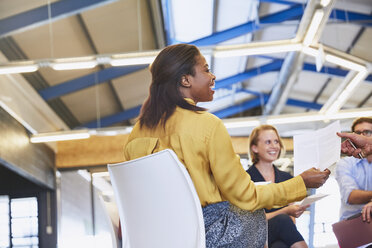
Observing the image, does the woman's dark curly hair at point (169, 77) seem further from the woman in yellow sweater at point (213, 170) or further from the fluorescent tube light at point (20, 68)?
the fluorescent tube light at point (20, 68)

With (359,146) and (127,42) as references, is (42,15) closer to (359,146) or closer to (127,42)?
(127,42)

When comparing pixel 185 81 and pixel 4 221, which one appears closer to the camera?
pixel 185 81

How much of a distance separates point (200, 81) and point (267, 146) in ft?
5.37

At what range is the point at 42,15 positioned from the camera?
6.50m

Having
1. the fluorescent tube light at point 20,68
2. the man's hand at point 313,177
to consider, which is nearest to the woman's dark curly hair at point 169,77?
the man's hand at point 313,177

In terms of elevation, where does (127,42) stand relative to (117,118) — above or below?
above

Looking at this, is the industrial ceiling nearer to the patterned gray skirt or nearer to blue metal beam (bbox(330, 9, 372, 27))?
blue metal beam (bbox(330, 9, 372, 27))

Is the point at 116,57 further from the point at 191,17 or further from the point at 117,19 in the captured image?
the point at 191,17

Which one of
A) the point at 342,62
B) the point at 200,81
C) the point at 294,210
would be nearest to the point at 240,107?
the point at 342,62

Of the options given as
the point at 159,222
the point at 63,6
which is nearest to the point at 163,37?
the point at 63,6

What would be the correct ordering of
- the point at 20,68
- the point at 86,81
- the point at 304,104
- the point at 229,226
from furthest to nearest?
the point at 304,104 < the point at 86,81 < the point at 20,68 < the point at 229,226

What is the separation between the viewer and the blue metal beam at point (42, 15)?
6.38 meters

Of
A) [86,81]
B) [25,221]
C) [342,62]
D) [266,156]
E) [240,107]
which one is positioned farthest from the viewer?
[240,107]

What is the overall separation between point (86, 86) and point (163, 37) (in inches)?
60.4
